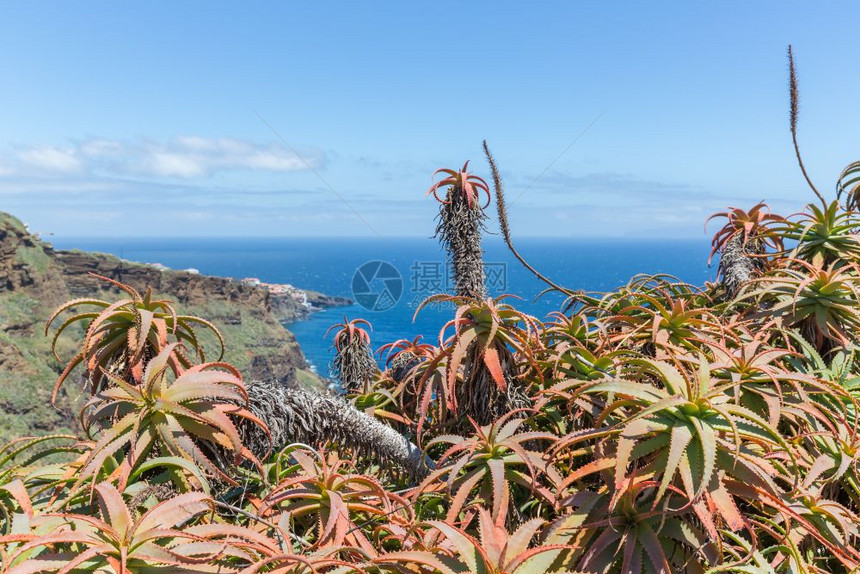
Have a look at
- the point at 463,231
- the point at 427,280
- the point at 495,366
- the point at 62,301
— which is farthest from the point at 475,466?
the point at 62,301

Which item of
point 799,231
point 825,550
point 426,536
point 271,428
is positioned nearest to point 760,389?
point 825,550

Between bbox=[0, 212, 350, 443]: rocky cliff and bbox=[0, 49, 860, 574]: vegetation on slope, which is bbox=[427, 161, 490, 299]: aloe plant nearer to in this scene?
bbox=[0, 49, 860, 574]: vegetation on slope

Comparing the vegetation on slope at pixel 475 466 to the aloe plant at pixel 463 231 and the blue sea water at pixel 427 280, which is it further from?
the blue sea water at pixel 427 280

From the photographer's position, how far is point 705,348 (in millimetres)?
2504

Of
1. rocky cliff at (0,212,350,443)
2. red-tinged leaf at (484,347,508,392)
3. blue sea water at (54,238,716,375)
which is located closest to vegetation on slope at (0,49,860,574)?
red-tinged leaf at (484,347,508,392)

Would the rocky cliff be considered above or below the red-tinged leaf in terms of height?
below

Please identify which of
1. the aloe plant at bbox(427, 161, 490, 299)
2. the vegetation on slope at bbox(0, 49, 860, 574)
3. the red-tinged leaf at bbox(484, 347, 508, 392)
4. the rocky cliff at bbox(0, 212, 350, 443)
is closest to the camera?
the vegetation on slope at bbox(0, 49, 860, 574)

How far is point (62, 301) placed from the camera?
55.2m

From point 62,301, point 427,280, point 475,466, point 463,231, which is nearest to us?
point 475,466

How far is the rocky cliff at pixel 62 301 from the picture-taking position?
3847cm

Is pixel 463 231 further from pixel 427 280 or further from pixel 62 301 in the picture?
pixel 62 301

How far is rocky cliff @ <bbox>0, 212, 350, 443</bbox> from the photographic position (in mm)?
38469

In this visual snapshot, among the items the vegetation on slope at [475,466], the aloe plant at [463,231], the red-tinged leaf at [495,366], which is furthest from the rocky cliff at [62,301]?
the red-tinged leaf at [495,366]

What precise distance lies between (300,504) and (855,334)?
3044 millimetres
